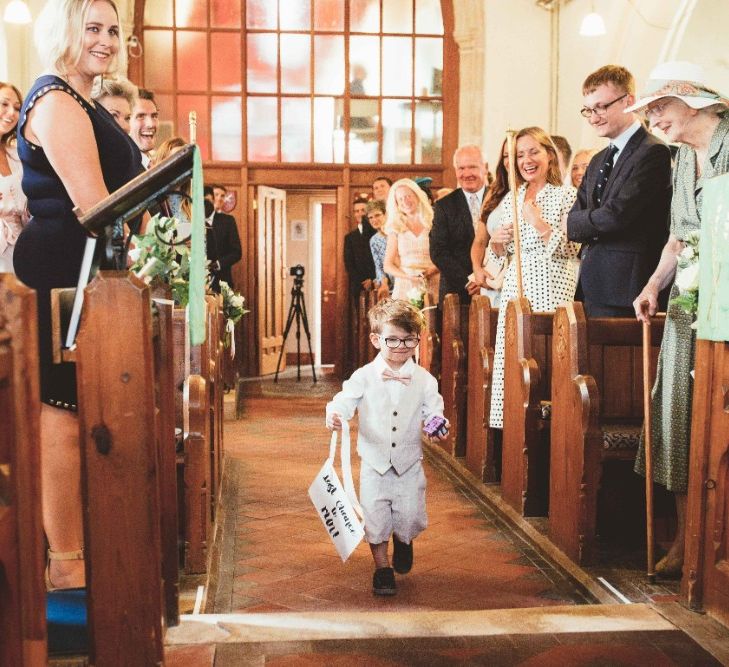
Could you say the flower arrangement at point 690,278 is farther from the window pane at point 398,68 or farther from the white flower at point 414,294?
the window pane at point 398,68

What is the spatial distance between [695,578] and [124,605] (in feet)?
5.12

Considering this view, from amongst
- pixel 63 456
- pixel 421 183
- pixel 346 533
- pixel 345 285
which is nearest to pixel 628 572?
pixel 346 533

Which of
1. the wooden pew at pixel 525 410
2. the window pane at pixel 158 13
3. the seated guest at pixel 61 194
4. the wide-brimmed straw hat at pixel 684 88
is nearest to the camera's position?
the seated guest at pixel 61 194

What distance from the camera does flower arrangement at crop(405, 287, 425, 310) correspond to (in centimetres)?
616

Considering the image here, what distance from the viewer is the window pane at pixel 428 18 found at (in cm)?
980

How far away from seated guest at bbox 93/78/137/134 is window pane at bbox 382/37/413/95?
6984 mm

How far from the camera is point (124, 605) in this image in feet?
5.68

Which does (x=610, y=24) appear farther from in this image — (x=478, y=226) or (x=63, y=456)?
(x=63, y=456)

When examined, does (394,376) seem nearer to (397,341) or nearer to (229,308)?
(397,341)

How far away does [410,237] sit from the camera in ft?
21.4

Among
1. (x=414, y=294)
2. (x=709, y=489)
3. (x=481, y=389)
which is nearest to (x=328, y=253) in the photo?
(x=414, y=294)

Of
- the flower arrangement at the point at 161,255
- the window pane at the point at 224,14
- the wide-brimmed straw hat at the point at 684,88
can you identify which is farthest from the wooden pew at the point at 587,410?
the window pane at the point at 224,14

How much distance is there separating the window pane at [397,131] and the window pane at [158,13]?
2317mm

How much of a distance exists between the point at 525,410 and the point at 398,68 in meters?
6.90
